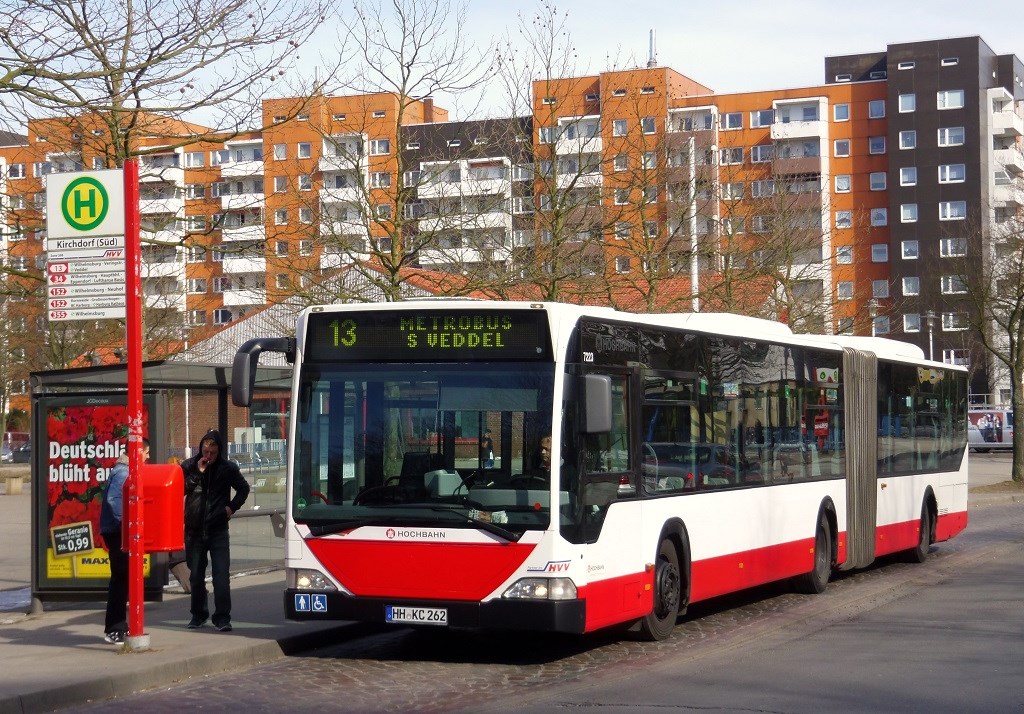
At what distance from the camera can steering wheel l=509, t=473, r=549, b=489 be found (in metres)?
10.6

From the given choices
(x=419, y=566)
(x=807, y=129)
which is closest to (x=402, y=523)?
(x=419, y=566)

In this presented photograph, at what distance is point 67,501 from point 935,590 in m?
9.45

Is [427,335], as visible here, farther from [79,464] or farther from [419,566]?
[79,464]

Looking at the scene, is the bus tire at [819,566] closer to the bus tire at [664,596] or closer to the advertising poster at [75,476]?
the bus tire at [664,596]

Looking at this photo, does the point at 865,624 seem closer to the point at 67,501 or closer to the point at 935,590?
the point at 935,590

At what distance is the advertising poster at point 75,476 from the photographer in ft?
45.0

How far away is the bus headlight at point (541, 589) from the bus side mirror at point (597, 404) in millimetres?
1118

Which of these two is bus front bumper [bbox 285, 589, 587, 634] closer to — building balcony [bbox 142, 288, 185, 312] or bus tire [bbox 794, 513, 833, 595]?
bus tire [bbox 794, 513, 833, 595]

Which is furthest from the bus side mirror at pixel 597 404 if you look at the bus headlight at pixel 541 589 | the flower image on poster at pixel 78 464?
the flower image on poster at pixel 78 464

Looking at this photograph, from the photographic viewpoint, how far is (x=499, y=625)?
1055 centimetres

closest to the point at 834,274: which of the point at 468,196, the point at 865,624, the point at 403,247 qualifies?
the point at 468,196

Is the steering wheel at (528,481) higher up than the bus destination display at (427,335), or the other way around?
the bus destination display at (427,335)

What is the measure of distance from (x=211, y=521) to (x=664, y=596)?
385cm

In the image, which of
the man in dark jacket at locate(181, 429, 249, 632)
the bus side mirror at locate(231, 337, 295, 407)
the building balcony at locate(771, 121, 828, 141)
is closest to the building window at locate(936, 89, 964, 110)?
the building balcony at locate(771, 121, 828, 141)
